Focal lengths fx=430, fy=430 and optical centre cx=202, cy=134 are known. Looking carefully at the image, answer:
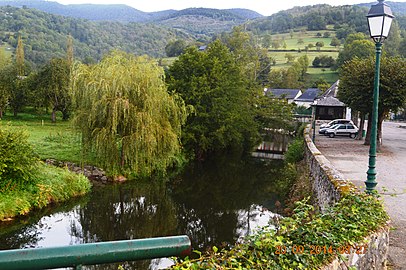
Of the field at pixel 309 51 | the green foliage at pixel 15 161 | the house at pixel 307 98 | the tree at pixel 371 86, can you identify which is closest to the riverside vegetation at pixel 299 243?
the green foliage at pixel 15 161

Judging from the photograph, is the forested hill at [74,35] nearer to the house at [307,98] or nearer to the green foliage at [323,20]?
the green foliage at [323,20]

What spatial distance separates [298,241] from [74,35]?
12422 cm

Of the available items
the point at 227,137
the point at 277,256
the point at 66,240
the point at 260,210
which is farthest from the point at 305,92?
the point at 277,256

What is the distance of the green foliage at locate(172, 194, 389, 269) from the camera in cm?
361

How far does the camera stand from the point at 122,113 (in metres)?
19.5

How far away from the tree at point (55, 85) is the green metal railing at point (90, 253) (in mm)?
38448

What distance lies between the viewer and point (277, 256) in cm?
389

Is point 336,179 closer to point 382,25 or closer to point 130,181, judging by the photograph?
point 382,25

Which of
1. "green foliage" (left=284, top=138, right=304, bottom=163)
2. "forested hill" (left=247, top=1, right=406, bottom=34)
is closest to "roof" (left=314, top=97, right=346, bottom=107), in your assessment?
"green foliage" (left=284, top=138, right=304, bottom=163)

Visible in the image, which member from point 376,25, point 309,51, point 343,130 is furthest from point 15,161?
point 309,51

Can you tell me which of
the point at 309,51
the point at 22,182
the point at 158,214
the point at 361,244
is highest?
the point at 309,51

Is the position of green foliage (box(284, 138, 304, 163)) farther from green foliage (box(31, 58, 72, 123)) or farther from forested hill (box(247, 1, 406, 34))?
forested hill (box(247, 1, 406, 34))

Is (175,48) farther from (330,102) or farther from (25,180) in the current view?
(25,180)
